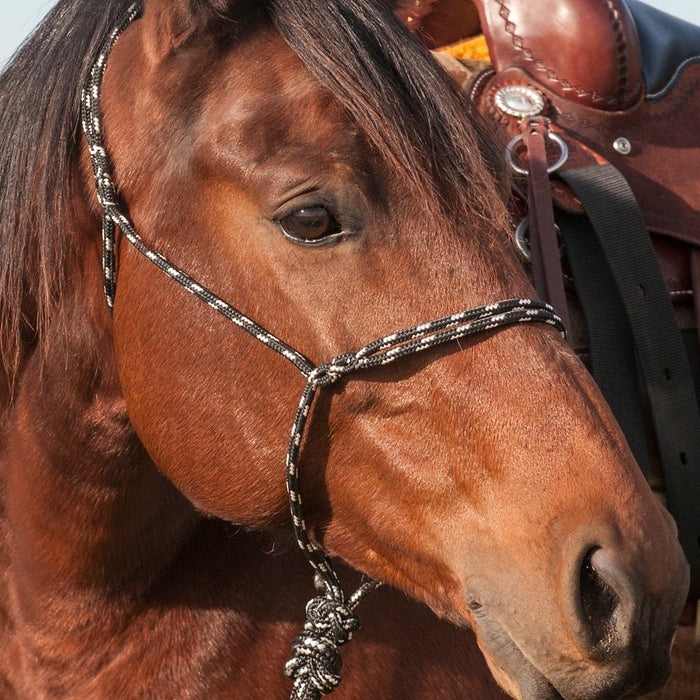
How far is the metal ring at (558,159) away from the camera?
2169 mm

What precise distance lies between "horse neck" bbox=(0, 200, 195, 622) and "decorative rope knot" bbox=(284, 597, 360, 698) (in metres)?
0.36

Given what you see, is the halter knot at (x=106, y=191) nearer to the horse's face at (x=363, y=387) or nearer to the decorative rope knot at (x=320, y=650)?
the horse's face at (x=363, y=387)

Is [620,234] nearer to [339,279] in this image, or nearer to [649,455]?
Answer: [649,455]

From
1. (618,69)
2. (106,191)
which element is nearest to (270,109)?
(106,191)

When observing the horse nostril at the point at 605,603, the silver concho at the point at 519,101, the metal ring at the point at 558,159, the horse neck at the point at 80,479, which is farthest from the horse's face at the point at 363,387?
the silver concho at the point at 519,101

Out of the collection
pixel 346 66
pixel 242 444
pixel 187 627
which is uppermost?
pixel 346 66

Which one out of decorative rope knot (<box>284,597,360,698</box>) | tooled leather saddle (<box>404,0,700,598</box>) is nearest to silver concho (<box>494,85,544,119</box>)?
tooled leather saddle (<box>404,0,700,598</box>)

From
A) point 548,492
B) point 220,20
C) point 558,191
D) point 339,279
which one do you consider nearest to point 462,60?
point 558,191

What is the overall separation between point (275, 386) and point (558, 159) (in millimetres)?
1001

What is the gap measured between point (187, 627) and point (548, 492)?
0.85 m

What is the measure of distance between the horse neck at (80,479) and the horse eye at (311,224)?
0.43 m

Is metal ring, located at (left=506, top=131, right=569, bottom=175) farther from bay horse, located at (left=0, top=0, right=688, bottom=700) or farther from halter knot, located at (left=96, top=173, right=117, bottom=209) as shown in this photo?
halter knot, located at (left=96, top=173, right=117, bottom=209)

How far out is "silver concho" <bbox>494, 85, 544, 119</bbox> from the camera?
233 cm

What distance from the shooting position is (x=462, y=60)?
2.71 m
